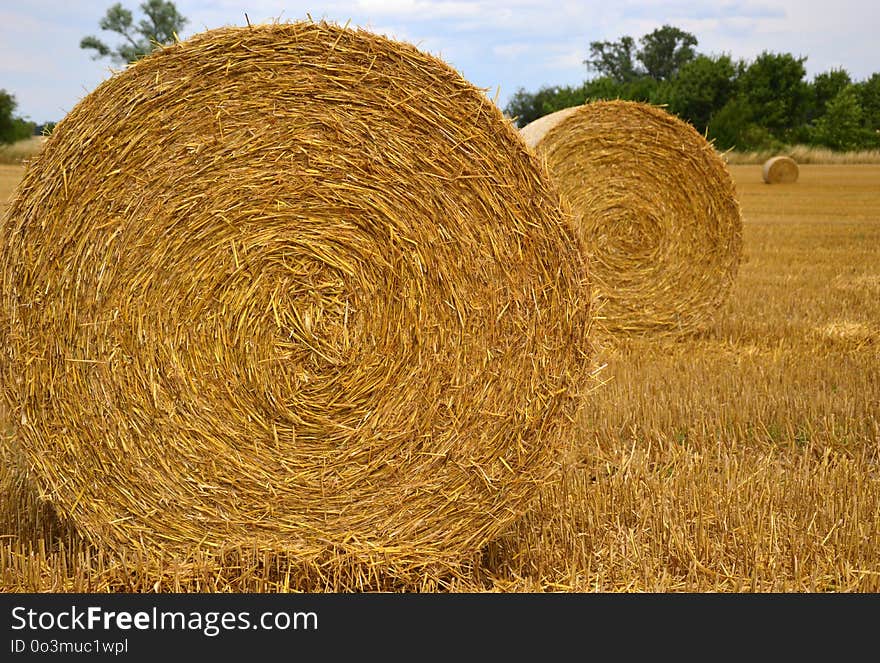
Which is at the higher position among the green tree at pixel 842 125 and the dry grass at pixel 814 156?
the green tree at pixel 842 125

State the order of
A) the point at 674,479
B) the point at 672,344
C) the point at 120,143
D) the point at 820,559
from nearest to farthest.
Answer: the point at 120,143 → the point at 820,559 → the point at 674,479 → the point at 672,344

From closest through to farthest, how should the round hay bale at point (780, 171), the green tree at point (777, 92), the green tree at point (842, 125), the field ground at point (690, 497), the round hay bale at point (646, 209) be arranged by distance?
the field ground at point (690, 497) < the round hay bale at point (646, 209) < the round hay bale at point (780, 171) < the green tree at point (842, 125) < the green tree at point (777, 92)

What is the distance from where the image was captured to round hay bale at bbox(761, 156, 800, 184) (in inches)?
1075

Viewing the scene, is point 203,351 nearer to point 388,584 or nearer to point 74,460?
point 74,460

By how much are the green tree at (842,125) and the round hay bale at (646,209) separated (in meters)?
34.4

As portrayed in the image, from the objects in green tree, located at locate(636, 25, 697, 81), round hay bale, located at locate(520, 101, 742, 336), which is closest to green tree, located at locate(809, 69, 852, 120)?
green tree, located at locate(636, 25, 697, 81)

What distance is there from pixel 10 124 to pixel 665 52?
44.2 meters

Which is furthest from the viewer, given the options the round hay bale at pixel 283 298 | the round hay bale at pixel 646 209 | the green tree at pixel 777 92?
the green tree at pixel 777 92

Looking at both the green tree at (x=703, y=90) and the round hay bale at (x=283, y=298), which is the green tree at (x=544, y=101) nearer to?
the green tree at (x=703, y=90)

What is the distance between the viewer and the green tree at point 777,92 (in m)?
44.6

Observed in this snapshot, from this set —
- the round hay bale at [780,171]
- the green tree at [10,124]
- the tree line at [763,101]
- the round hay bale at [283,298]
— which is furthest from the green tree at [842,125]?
the round hay bale at [283,298]

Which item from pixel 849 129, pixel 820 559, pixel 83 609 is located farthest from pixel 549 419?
pixel 849 129

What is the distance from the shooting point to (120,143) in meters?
3.75

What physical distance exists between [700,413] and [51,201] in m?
3.95
